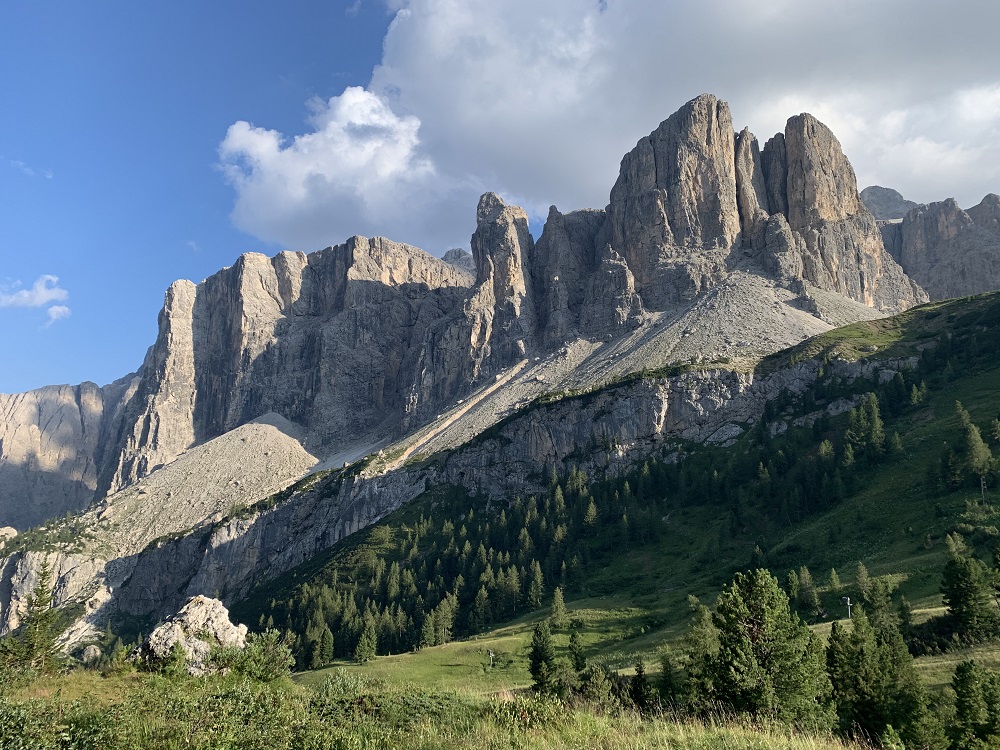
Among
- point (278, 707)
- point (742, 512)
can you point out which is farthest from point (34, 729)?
point (742, 512)

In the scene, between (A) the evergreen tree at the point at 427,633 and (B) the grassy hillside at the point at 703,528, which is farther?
(A) the evergreen tree at the point at 427,633

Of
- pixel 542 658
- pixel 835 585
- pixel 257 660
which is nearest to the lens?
pixel 257 660

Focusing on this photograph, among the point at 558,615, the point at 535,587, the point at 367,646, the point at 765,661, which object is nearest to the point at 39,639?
the point at 765,661

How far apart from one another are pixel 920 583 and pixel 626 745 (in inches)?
2763

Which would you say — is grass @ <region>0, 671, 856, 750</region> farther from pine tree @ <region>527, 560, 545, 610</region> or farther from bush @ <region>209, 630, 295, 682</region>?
pine tree @ <region>527, 560, 545, 610</region>

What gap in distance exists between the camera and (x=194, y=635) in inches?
2318

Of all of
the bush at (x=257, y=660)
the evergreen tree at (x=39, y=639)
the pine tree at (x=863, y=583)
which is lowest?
the pine tree at (x=863, y=583)

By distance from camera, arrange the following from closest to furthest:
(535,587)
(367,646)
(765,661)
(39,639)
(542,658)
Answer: (765,661)
(39,639)
(542,658)
(367,646)
(535,587)

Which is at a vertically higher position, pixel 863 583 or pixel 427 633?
pixel 863 583

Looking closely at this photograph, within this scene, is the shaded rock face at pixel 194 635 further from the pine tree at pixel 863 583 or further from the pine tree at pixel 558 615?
the pine tree at pixel 863 583

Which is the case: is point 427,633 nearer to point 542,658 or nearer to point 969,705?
point 542,658

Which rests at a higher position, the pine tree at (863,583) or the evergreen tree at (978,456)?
the evergreen tree at (978,456)

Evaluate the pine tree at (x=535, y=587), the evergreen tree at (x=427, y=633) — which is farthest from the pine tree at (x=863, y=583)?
the evergreen tree at (x=427, y=633)

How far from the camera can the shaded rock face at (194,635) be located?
48838 mm
